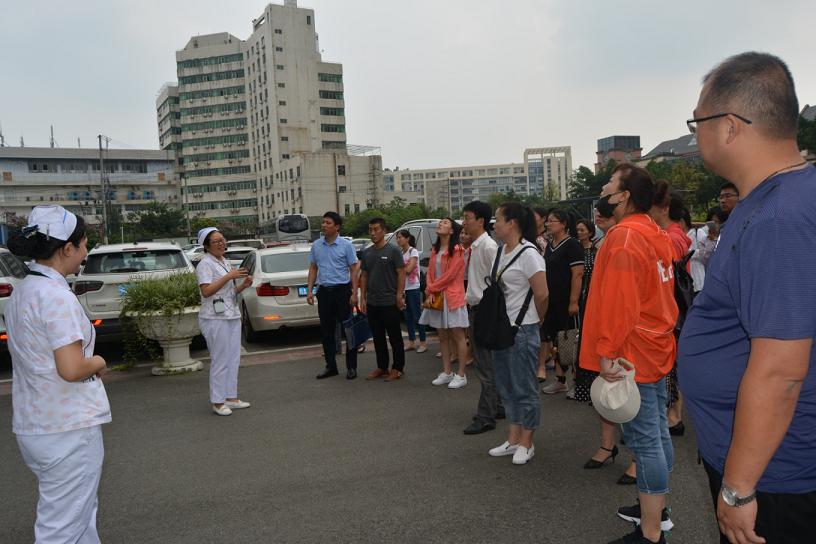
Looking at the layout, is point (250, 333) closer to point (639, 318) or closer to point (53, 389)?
point (53, 389)

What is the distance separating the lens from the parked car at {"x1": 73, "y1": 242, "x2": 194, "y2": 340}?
852 centimetres

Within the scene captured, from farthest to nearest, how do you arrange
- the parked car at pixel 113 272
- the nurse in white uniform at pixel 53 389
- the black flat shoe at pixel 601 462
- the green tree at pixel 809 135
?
the green tree at pixel 809 135 < the parked car at pixel 113 272 < the black flat shoe at pixel 601 462 < the nurse in white uniform at pixel 53 389

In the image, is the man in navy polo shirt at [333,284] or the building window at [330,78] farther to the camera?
the building window at [330,78]

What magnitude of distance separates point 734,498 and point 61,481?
8.73 feet

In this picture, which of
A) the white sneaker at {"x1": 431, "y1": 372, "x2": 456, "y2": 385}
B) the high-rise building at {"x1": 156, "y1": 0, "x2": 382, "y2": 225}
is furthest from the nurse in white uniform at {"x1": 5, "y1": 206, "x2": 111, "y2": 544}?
the high-rise building at {"x1": 156, "y1": 0, "x2": 382, "y2": 225}

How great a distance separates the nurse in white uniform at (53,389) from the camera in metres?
2.64

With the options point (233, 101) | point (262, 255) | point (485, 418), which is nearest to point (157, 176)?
point (233, 101)

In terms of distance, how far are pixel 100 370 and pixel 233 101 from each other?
105460mm

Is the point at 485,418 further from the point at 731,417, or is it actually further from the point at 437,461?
the point at 731,417

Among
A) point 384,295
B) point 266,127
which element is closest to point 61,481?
point 384,295

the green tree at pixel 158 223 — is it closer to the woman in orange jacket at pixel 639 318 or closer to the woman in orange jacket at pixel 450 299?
the woman in orange jacket at pixel 450 299

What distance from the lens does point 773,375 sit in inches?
59.3

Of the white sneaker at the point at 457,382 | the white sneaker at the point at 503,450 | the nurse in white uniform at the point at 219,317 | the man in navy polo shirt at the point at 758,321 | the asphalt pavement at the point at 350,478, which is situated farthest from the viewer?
the white sneaker at the point at 457,382

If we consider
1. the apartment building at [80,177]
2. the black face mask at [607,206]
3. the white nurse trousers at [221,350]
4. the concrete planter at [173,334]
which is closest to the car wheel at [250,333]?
the concrete planter at [173,334]
